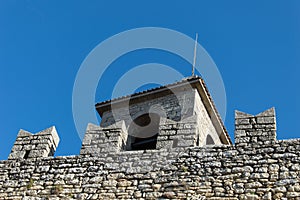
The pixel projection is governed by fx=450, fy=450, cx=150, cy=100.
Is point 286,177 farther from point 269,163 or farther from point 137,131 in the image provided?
point 137,131

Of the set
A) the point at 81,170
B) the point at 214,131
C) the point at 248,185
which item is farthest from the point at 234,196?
the point at 214,131

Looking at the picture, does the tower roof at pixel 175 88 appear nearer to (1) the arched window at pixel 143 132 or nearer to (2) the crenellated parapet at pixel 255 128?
(1) the arched window at pixel 143 132

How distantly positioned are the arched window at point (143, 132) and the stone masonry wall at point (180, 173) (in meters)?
1.41

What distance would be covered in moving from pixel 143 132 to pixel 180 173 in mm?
2343

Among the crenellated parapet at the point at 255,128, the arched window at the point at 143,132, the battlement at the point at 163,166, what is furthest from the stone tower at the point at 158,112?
the crenellated parapet at the point at 255,128

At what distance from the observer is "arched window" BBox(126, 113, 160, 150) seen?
28.7 ft

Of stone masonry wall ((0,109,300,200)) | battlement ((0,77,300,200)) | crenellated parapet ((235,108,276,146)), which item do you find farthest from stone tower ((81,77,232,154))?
crenellated parapet ((235,108,276,146))

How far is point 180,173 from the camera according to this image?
6.74 metres

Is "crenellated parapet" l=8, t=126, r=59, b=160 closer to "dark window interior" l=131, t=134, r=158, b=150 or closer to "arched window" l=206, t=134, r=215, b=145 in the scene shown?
"dark window interior" l=131, t=134, r=158, b=150

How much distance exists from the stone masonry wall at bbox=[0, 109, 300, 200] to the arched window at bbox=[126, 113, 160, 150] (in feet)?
4.62

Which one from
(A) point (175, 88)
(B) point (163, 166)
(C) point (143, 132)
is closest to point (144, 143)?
(C) point (143, 132)

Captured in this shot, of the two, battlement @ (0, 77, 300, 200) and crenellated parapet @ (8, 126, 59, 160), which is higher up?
crenellated parapet @ (8, 126, 59, 160)

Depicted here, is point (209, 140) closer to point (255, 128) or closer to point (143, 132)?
point (143, 132)

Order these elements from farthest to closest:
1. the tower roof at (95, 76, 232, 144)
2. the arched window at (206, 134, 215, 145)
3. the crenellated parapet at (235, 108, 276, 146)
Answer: the arched window at (206, 134, 215, 145) < the tower roof at (95, 76, 232, 144) < the crenellated parapet at (235, 108, 276, 146)
